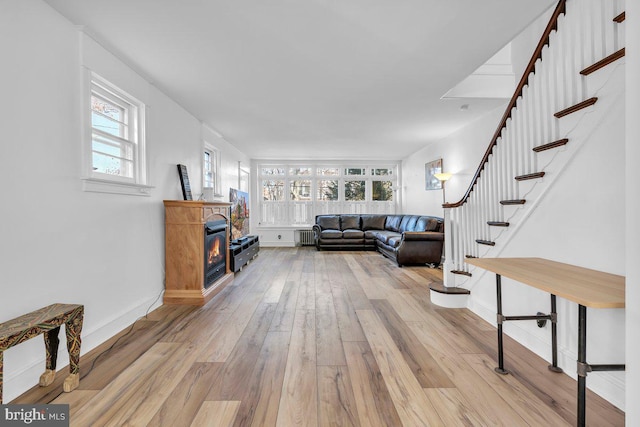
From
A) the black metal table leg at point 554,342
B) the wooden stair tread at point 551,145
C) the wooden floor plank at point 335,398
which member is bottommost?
the wooden floor plank at point 335,398

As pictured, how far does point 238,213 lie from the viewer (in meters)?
6.45

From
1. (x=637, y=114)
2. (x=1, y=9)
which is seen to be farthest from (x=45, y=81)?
(x=637, y=114)

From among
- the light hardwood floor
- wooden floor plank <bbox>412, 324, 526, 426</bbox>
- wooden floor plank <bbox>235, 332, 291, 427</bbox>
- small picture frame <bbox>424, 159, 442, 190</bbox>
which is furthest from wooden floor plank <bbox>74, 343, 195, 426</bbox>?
small picture frame <bbox>424, 159, 442, 190</bbox>

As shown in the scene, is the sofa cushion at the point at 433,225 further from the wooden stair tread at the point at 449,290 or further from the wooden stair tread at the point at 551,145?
the wooden stair tread at the point at 551,145

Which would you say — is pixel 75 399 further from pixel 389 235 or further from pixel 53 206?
pixel 389 235

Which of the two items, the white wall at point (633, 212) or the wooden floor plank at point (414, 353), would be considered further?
the wooden floor plank at point (414, 353)

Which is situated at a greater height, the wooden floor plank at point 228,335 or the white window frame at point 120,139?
the white window frame at point 120,139

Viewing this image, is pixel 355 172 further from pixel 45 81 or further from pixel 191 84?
pixel 45 81

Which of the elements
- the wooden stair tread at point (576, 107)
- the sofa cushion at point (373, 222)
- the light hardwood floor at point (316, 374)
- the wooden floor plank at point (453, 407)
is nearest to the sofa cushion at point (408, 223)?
the sofa cushion at point (373, 222)

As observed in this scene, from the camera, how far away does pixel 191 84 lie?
10.6ft

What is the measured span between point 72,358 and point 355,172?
7.62 meters

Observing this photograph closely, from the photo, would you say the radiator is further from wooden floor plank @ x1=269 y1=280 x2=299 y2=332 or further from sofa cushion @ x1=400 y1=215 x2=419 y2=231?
wooden floor plank @ x1=269 y1=280 x2=299 y2=332

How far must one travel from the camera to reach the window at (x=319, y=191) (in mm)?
8461

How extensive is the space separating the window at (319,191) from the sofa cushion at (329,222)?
447mm
